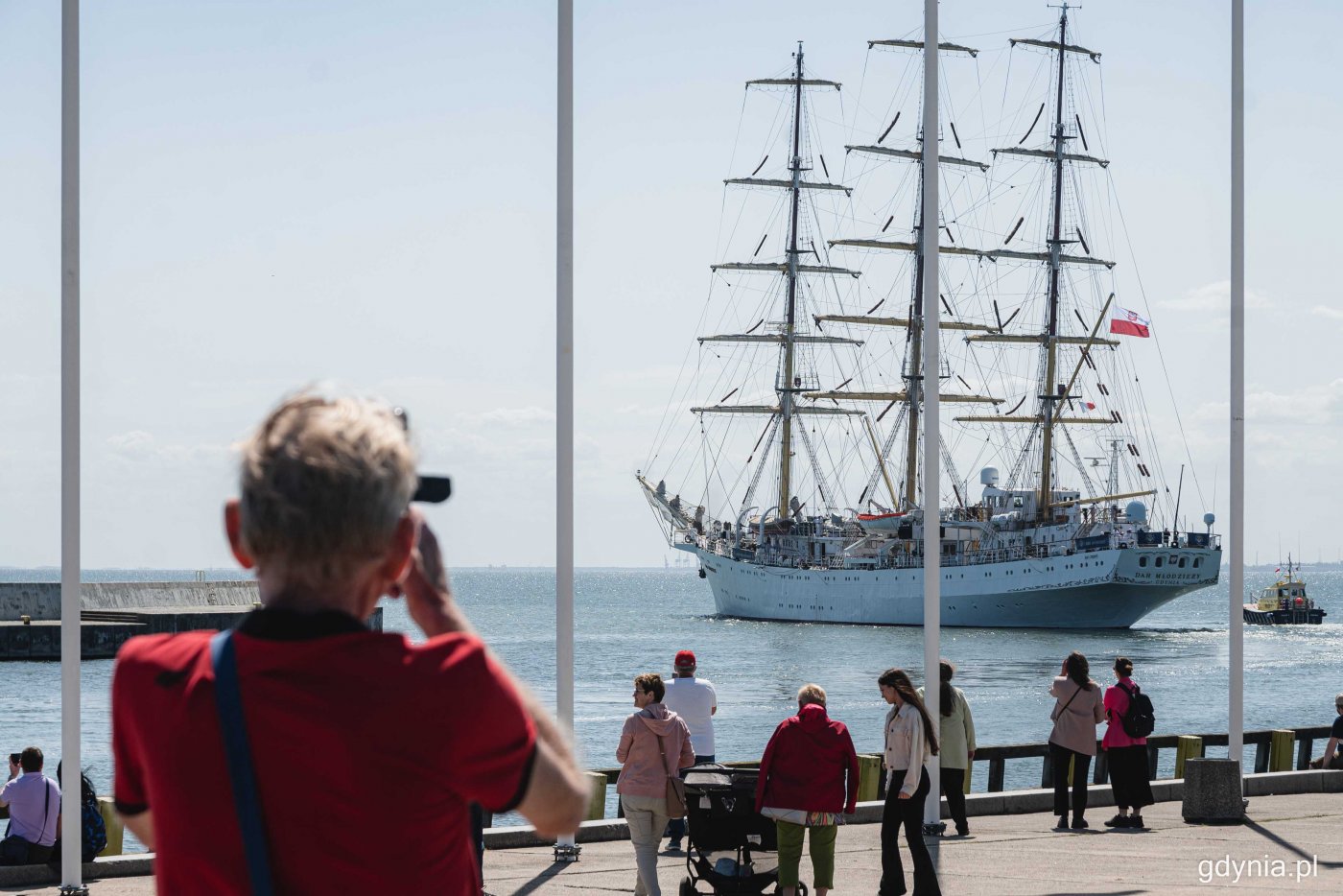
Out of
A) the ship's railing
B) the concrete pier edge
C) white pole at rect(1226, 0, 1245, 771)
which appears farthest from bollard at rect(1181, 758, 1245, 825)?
the ship's railing

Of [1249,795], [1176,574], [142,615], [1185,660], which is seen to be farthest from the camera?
[1176,574]

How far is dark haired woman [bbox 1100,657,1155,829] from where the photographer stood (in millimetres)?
13562

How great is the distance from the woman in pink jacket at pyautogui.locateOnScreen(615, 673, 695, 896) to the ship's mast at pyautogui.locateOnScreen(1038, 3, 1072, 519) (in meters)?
72.4

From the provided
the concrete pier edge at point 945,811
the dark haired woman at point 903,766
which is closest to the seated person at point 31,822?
the concrete pier edge at point 945,811

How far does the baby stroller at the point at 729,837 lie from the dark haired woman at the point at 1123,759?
5.07 meters

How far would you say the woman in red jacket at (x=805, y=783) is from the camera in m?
8.99

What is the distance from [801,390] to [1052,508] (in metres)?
15.0

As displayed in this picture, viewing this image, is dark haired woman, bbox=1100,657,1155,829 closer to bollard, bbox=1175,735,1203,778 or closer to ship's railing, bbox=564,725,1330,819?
ship's railing, bbox=564,725,1330,819

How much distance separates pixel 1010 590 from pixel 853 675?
968 inches

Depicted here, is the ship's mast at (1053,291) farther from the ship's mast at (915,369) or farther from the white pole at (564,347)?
the white pole at (564,347)

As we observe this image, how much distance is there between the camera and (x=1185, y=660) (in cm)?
7875

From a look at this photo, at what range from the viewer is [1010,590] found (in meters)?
89.4

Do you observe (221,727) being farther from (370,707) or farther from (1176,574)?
(1176,574)

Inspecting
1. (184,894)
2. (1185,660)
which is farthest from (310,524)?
(1185,660)
